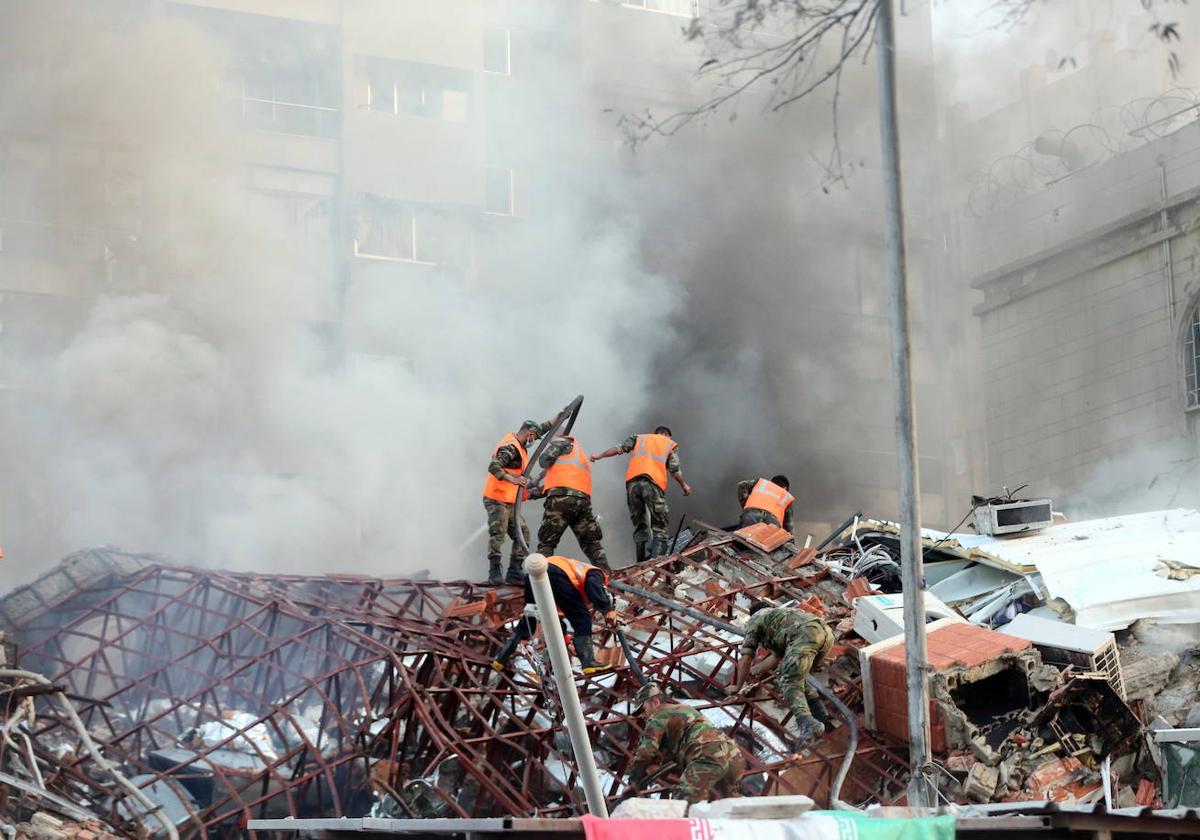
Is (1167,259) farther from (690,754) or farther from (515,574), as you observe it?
(690,754)

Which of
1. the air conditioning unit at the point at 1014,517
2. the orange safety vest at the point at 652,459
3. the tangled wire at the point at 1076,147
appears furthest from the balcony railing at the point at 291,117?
the air conditioning unit at the point at 1014,517

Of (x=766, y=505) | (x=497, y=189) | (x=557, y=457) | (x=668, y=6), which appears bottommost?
(x=766, y=505)

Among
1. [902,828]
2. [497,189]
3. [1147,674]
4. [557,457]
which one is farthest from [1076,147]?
[902,828]

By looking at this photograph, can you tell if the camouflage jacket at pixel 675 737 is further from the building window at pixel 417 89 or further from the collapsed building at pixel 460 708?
the building window at pixel 417 89

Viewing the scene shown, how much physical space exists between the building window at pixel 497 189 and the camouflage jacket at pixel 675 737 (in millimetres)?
15636

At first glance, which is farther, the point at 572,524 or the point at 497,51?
the point at 497,51

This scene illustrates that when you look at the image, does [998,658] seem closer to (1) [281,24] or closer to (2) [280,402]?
(2) [280,402]

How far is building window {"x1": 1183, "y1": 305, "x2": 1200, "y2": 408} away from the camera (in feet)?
64.4

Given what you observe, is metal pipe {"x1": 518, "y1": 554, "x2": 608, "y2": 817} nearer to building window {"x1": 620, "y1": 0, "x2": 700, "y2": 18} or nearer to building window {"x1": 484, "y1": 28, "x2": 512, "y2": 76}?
building window {"x1": 484, "y1": 28, "x2": 512, "y2": 76}

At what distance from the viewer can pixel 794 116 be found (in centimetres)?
2420

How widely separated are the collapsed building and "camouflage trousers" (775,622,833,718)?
1.18ft

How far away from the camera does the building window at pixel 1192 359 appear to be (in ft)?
64.4

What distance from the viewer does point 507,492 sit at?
1306cm

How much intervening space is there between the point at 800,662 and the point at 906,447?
5.81 ft
